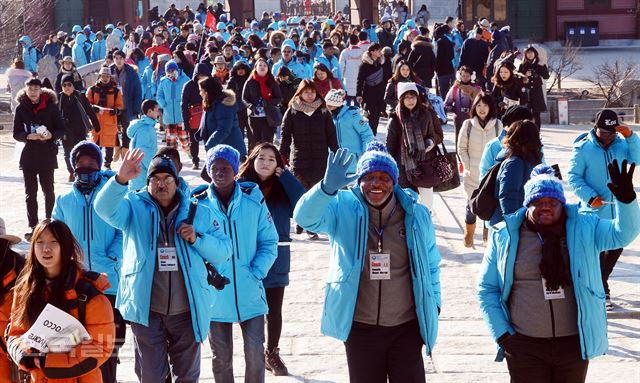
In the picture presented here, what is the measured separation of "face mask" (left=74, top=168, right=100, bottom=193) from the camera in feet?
27.0

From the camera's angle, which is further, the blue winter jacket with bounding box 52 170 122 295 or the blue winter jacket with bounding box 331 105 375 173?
the blue winter jacket with bounding box 331 105 375 173

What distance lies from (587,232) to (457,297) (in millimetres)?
4449

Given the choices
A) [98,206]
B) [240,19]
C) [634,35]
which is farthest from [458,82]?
[240,19]

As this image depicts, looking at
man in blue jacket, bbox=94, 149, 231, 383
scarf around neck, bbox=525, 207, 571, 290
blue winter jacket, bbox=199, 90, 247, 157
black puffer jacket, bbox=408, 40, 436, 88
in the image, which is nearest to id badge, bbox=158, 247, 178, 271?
man in blue jacket, bbox=94, 149, 231, 383

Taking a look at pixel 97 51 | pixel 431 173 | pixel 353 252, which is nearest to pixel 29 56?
pixel 97 51

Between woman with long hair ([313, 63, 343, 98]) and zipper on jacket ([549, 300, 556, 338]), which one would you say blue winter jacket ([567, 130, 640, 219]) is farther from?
woman with long hair ([313, 63, 343, 98])

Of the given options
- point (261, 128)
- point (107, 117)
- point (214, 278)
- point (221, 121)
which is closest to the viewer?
point (214, 278)

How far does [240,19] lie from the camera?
2000 inches

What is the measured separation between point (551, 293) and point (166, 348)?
2.14m

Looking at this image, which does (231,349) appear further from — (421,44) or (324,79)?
(421,44)

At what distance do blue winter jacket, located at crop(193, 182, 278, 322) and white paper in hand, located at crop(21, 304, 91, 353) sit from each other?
161 centimetres

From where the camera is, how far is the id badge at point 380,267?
6.36 m

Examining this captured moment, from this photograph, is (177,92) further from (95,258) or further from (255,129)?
(95,258)

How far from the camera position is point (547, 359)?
6.28 metres
